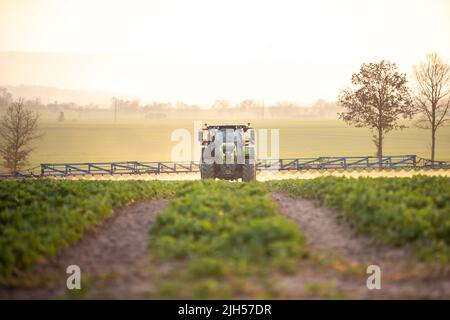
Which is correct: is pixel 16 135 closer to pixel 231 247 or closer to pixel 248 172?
pixel 248 172

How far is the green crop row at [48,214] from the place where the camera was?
12314 mm

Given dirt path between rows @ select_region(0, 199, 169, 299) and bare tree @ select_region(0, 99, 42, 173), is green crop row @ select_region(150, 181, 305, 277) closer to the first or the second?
dirt path between rows @ select_region(0, 199, 169, 299)

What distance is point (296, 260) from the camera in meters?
12.0

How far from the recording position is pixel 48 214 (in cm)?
1549

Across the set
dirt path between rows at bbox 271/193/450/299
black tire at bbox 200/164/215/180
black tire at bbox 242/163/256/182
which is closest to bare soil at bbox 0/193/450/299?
dirt path between rows at bbox 271/193/450/299

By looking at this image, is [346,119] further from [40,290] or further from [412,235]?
[40,290]

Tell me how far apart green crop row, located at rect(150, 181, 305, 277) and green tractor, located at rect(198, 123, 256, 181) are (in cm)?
1375

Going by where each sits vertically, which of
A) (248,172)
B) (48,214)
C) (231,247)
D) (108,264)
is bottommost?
(108,264)

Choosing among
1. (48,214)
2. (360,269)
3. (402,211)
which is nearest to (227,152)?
(48,214)

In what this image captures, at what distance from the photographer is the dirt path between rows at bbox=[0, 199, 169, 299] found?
10.8m

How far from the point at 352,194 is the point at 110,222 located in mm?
7489

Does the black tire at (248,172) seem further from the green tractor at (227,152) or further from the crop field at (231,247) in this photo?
the crop field at (231,247)

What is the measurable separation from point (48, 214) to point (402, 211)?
9390 millimetres

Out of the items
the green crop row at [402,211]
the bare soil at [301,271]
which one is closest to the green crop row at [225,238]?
the bare soil at [301,271]
